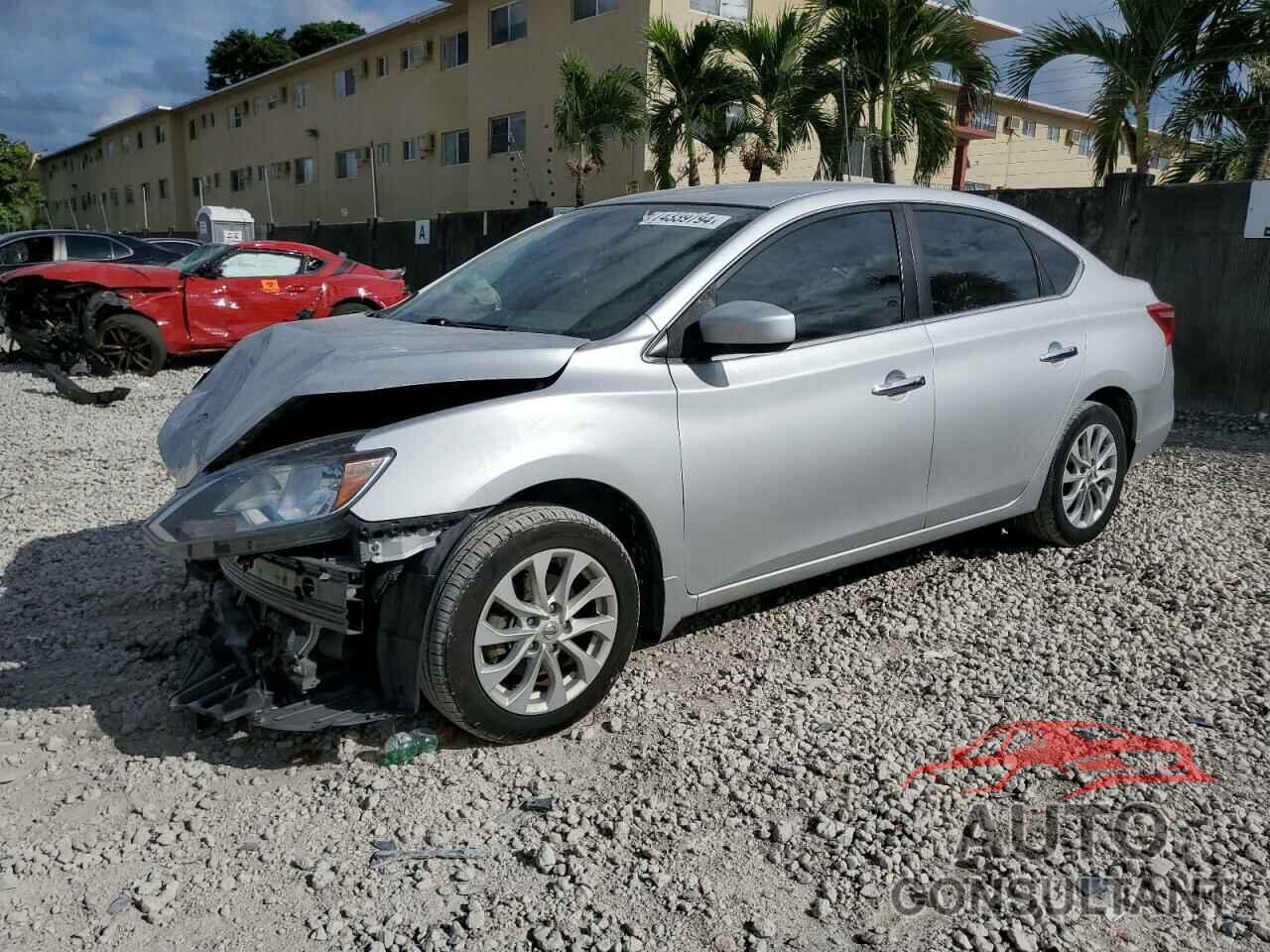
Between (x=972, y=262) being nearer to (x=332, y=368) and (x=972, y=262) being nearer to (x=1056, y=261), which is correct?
(x=1056, y=261)

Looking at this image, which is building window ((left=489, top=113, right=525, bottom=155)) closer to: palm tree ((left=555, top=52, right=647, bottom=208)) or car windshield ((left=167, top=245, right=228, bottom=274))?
palm tree ((left=555, top=52, right=647, bottom=208))

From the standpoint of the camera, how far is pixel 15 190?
60.5 m

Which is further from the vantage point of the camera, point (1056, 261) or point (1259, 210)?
point (1259, 210)

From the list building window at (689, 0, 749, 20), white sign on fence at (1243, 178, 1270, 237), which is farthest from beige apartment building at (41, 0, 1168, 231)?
white sign on fence at (1243, 178, 1270, 237)

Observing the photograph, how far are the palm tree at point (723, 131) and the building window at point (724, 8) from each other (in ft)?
13.8

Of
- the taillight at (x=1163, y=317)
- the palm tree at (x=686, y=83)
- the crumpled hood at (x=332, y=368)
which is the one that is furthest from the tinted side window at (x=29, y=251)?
the taillight at (x=1163, y=317)

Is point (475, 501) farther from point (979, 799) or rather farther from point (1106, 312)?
point (1106, 312)

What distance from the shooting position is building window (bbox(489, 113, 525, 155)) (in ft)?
82.9

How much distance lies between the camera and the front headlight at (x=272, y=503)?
2.72 m

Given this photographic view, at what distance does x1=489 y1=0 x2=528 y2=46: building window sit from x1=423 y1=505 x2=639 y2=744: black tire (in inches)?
971

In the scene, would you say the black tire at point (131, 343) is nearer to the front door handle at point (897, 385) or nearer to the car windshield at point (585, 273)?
the car windshield at point (585, 273)

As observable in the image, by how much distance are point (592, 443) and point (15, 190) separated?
232ft

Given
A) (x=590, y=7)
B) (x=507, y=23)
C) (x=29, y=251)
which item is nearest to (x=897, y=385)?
(x=29, y=251)

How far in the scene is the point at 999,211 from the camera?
449cm
